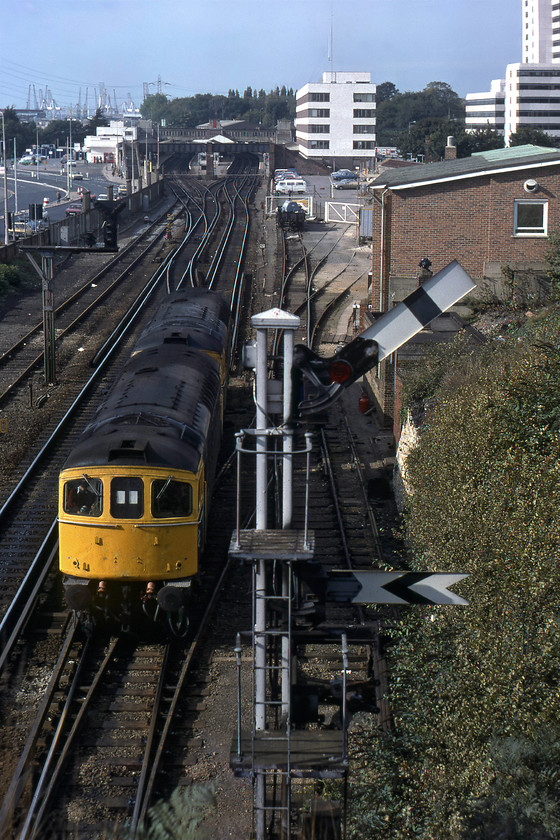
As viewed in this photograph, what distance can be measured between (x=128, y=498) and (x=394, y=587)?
5.53 metres

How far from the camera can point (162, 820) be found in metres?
6.26

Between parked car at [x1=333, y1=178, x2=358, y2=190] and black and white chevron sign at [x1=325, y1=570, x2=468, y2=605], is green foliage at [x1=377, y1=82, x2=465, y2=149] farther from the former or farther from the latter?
black and white chevron sign at [x1=325, y1=570, x2=468, y2=605]

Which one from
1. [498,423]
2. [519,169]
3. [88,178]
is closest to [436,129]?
[88,178]

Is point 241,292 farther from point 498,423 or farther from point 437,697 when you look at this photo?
point 437,697

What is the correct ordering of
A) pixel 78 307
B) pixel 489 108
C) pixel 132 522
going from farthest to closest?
pixel 489 108 < pixel 78 307 < pixel 132 522

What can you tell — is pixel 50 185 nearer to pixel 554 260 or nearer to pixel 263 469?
pixel 554 260

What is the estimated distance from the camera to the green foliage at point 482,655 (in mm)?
6680

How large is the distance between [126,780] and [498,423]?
5.56 m

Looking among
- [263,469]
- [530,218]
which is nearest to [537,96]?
[530,218]

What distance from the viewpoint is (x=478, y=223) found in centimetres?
2452

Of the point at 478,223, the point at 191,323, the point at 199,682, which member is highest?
the point at 478,223

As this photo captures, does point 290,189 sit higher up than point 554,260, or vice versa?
point 290,189

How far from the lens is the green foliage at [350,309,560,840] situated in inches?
263

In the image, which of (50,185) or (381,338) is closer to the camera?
(381,338)
